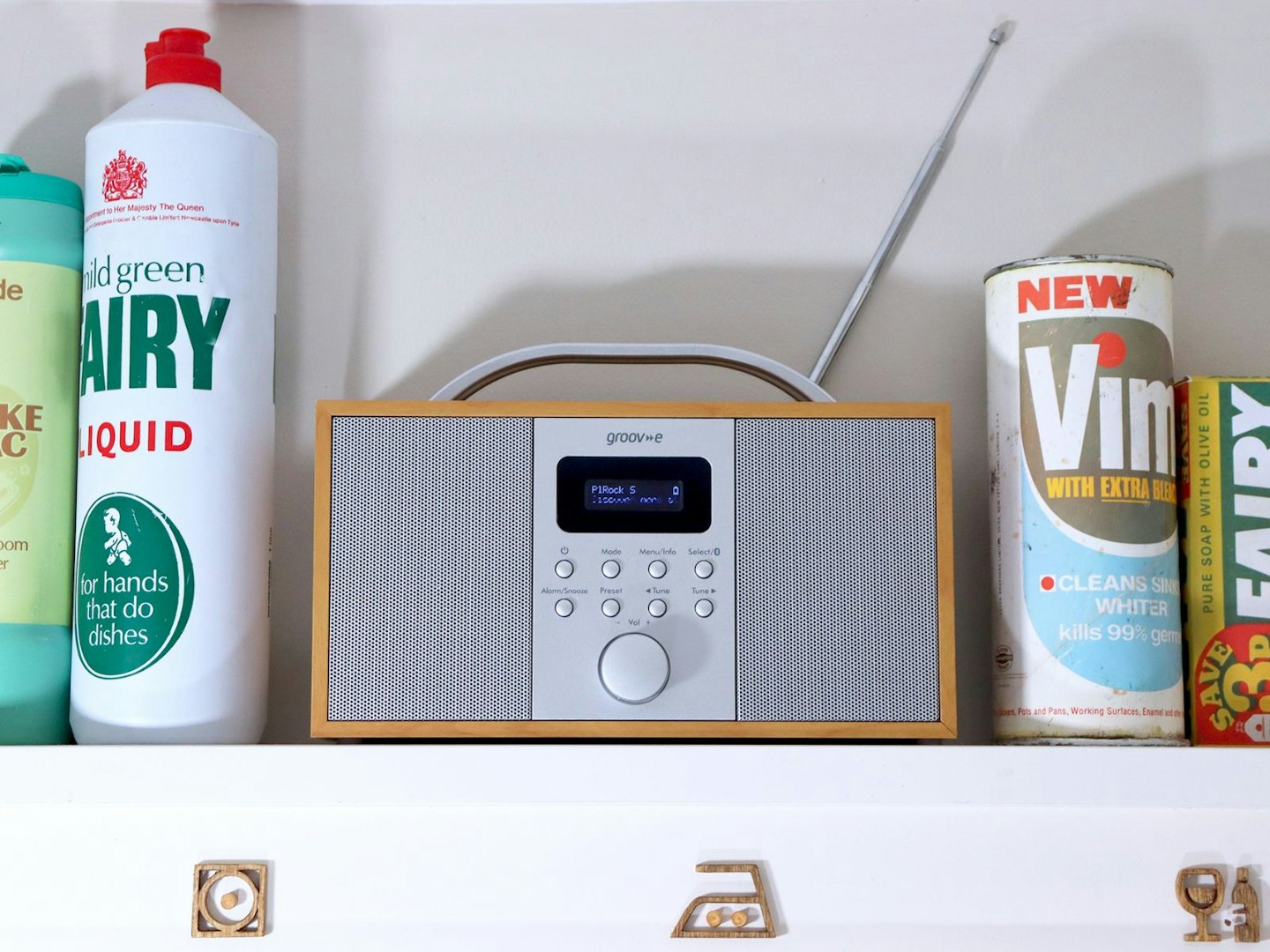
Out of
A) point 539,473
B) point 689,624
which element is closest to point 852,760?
point 689,624

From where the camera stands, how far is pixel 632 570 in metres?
0.77

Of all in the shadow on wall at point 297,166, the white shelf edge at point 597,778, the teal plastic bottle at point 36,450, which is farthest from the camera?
the shadow on wall at point 297,166

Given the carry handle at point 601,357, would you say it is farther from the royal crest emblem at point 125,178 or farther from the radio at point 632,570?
the royal crest emblem at point 125,178

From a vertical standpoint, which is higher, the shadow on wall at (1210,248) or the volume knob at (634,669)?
the shadow on wall at (1210,248)

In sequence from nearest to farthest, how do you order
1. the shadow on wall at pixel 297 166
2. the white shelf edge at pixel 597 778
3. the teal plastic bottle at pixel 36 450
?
the white shelf edge at pixel 597 778 → the teal plastic bottle at pixel 36 450 → the shadow on wall at pixel 297 166

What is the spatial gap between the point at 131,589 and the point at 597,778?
0.30 m

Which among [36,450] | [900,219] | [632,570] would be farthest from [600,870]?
[900,219]

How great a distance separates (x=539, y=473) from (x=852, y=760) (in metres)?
0.24

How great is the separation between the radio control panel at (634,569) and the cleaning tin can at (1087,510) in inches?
7.3

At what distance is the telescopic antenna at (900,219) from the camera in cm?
101

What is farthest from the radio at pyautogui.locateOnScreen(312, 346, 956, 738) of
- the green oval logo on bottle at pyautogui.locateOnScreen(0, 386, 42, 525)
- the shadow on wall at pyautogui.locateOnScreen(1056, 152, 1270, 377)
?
the shadow on wall at pyautogui.locateOnScreen(1056, 152, 1270, 377)

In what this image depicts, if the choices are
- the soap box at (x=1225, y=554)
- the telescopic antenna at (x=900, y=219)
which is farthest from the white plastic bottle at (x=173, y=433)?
the soap box at (x=1225, y=554)

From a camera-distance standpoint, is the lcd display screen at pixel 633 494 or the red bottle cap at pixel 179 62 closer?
the lcd display screen at pixel 633 494

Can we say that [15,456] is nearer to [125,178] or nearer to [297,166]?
[125,178]
